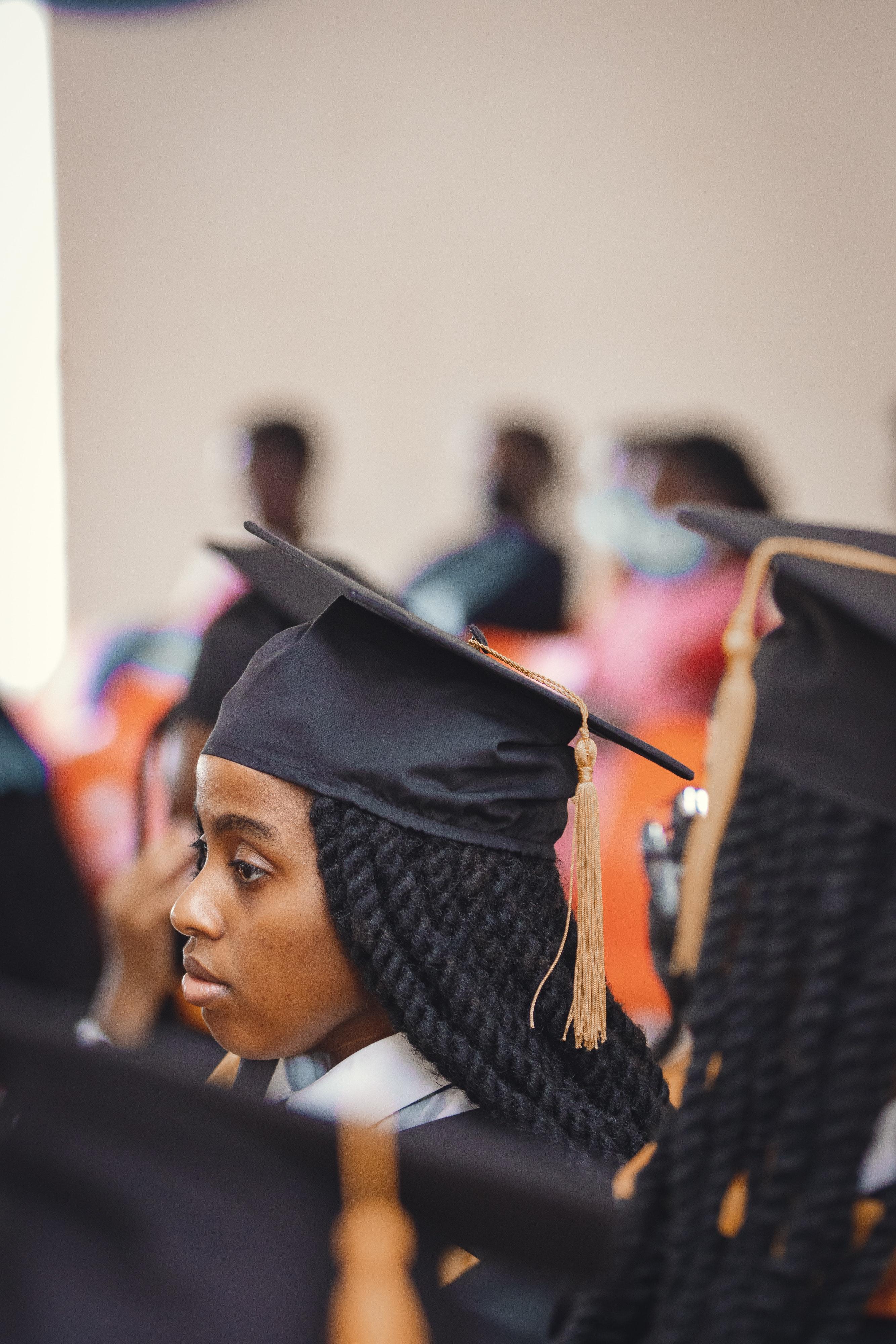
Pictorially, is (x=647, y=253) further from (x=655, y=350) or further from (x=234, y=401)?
(x=234, y=401)

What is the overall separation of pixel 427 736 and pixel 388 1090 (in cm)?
26

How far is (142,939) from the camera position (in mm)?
1725

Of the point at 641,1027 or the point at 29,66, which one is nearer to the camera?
the point at 641,1027

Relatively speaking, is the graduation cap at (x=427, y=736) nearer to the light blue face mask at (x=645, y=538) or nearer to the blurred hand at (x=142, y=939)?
the blurred hand at (x=142, y=939)

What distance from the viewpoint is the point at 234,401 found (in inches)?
211

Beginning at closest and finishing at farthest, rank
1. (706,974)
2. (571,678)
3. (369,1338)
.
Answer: (369,1338)
(706,974)
(571,678)

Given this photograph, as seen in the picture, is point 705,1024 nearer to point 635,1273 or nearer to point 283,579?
point 635,1273

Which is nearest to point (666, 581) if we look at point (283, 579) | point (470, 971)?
point (283, 579)

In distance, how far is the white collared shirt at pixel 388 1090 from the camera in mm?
884

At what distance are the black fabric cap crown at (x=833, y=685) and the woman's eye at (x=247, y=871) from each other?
0.36 meters

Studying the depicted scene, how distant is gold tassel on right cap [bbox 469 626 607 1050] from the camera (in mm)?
877

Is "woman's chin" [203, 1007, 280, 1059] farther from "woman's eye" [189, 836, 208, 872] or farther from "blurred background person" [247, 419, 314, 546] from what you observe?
"blurred background person" [247, 419, 314, 546]

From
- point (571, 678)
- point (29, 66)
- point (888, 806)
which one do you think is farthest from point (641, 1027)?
point (29, 66)

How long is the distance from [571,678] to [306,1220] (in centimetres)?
203
